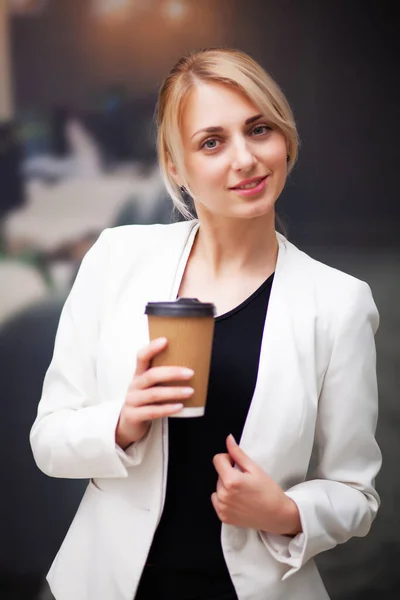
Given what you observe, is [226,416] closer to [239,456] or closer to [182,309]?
[239,456]

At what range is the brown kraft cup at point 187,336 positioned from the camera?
112 centimetres

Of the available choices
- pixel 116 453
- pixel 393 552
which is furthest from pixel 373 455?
pixel 393 552

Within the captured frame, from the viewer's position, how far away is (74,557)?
137 centimetres

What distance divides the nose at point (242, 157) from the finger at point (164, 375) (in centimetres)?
37

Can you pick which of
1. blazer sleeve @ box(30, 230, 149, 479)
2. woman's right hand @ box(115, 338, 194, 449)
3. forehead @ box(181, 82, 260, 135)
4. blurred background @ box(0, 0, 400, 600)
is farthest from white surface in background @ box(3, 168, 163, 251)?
woman's right hand @ box(115, 338, 194, 449)

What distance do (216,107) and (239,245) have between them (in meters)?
0.26

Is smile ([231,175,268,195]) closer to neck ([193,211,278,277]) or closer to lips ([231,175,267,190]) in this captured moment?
lips ([231,175,267,190])

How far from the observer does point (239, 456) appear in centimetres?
125

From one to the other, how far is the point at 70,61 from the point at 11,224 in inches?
21.8

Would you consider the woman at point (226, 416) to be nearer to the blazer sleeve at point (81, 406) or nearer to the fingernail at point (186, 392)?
Answer: the blazer sleeve at point (81, 406)

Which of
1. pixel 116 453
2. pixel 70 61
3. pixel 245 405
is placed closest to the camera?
pixel 116 453

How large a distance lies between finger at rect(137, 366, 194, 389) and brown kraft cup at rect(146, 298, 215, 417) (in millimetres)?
16

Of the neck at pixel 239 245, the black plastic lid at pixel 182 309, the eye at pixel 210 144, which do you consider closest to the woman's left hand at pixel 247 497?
the black plastic lid at pixel 182 309

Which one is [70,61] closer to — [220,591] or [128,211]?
[128,211]
